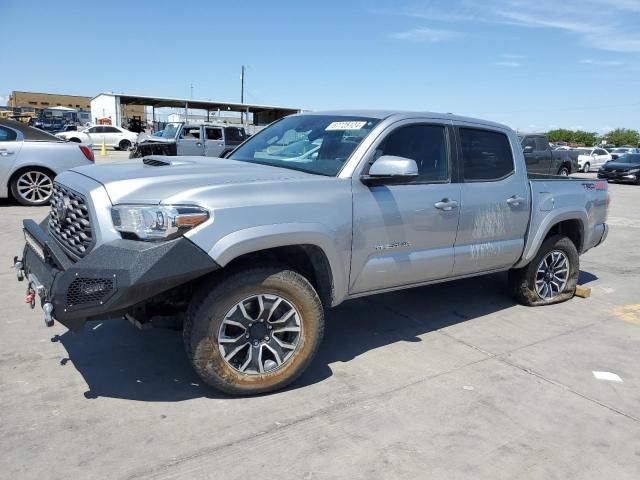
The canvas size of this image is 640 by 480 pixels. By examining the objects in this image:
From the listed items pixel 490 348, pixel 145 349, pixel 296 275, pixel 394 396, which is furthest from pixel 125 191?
pixel 490 348

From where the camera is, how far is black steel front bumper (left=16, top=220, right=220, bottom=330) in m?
2.72

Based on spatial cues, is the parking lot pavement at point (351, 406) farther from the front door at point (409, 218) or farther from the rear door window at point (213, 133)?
the rear door window at point (213, 133)

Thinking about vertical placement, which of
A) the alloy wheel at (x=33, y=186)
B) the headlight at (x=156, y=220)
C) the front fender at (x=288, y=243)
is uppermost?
the headlight at (x=156, y=220)

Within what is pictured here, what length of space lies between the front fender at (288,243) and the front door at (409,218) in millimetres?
127

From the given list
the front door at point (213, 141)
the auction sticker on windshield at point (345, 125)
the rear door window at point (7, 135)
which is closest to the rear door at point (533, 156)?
the front door at point (213, 141)

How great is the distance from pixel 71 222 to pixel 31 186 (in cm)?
728

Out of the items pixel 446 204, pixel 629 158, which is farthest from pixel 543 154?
pixel 446 204

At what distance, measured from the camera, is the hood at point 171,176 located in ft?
9.66

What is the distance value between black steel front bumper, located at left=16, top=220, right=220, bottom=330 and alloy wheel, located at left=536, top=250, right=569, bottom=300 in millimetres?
3781

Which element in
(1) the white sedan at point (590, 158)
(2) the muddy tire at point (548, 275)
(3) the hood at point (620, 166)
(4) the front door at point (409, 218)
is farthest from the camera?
(1) the white sedan at point (590, 158)

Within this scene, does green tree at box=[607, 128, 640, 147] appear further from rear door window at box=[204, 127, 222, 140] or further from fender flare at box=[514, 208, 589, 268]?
fender flare at box=[514, 208, 589, 268]

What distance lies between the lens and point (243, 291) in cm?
309

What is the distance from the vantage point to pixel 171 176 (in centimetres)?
316

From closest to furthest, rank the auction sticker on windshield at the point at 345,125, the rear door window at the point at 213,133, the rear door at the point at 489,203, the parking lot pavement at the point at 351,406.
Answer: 1. the parking lot pavement at the point at 351,406
2. the auction sticker on windshield at the point at 345,125
3. the rear door at the point at 489,203
4. the rear door window at the point at 213,133
